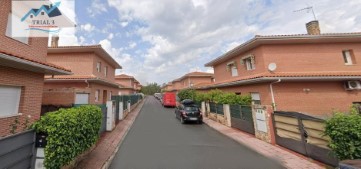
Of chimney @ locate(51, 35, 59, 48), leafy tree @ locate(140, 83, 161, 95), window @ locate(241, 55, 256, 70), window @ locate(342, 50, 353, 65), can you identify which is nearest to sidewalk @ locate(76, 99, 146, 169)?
window @ locate(241, 55, 256, 70)

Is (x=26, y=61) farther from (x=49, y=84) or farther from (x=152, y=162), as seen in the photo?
(x=49, y=84)

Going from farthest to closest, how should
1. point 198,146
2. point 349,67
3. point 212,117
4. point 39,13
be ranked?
point 212,117, point 349,67, point 198,146, point 39,13

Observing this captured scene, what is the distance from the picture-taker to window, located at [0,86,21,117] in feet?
18.4

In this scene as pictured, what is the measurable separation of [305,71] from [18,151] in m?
16.3

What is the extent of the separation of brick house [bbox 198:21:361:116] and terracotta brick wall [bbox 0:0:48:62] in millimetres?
12197

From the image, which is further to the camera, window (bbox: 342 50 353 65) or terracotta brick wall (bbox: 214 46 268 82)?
window (bbox: 342 50 353 65)

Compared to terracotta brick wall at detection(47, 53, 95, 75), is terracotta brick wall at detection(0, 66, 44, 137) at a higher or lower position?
lower

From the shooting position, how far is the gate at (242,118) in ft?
33.2

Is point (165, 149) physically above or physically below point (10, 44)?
below

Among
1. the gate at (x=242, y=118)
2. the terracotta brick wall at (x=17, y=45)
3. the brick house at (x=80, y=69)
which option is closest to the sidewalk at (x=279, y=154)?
the gate at (x=242, y=118)

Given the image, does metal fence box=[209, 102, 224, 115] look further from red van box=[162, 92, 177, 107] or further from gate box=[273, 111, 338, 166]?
red van box=[162, 92, 177, 107]

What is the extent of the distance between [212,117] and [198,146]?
28.2ft

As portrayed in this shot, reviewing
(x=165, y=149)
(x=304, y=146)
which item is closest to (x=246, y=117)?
(x=304, y=146)

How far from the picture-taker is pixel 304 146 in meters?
6.49
